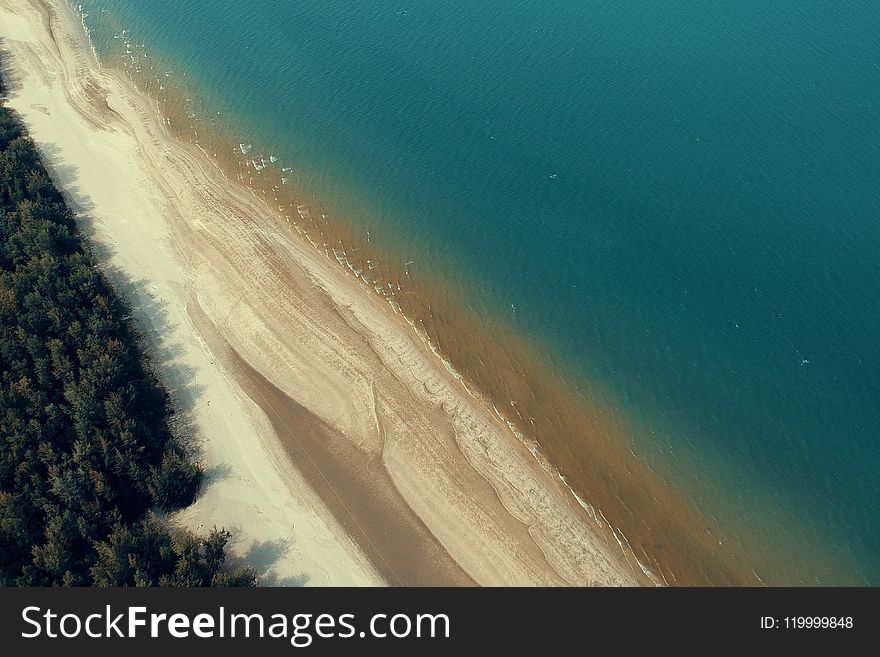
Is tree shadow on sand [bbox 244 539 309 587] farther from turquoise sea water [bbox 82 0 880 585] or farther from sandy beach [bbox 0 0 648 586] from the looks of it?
turquoise sea water [bbox 82 0 880 585]

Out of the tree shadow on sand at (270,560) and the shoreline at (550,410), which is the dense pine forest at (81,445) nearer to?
the tree shadow on sand at (270,560)

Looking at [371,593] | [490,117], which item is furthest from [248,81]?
[371,593]

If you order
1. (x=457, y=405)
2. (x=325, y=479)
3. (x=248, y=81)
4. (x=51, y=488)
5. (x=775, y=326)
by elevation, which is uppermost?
(x=775, y=326)

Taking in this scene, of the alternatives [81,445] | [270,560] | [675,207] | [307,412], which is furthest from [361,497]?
[675,207]

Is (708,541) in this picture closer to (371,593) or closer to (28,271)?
(371,593)

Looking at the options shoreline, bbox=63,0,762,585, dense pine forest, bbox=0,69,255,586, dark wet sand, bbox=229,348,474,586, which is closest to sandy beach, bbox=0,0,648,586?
dark wet sand, bbox=229,348,474,586

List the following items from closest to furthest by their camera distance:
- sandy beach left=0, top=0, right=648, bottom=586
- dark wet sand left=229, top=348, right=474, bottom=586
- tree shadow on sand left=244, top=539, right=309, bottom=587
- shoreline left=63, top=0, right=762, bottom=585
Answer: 1. tree shadow on sand left=244, top=539, right=309, bottom=587
2. dark wet sand left=229, top=348, right=474, bottom=586
3. sandy beach left=0, top=0, right=648, bottom=586
4. shoreline left=63, top=0, right=762, bottom=585

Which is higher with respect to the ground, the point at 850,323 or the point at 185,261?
the point at 850,323
